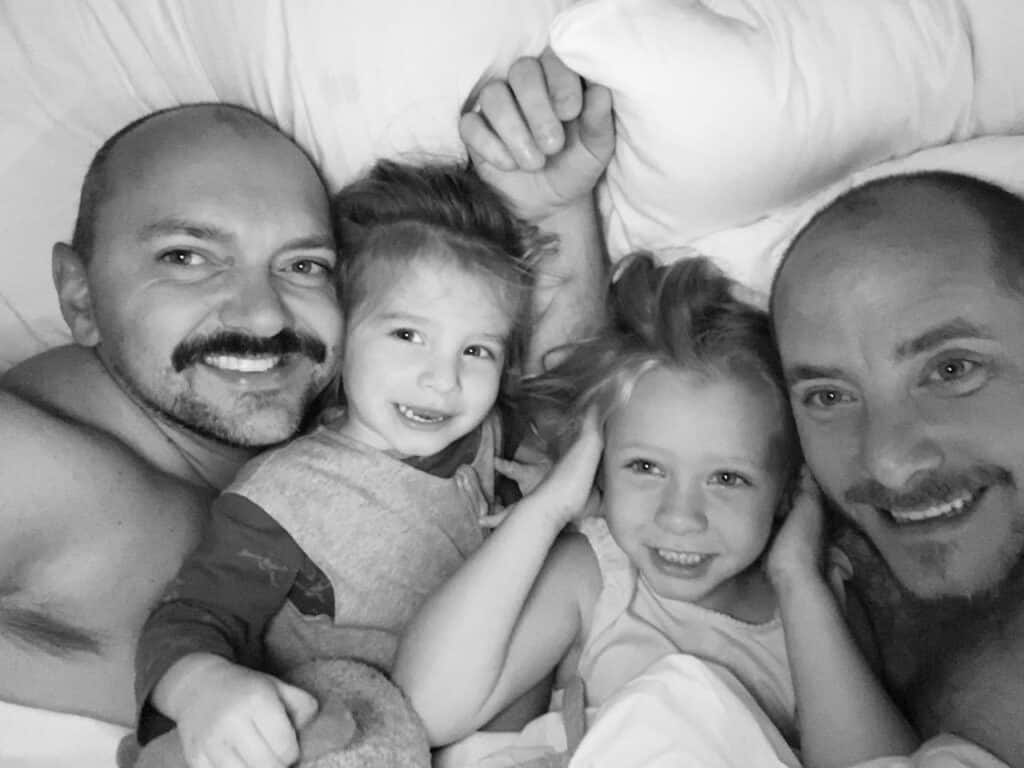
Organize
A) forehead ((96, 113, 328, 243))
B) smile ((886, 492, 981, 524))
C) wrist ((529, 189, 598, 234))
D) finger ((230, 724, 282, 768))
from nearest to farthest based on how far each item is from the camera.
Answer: finger ((230, 724, 282, 768)) < smile ((886, 492, 981, 524)) < forehead ((96, 113, 328, 243)) < wrist ((529, 189, 598, 234))

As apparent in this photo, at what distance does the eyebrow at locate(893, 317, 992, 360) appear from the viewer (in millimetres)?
1016

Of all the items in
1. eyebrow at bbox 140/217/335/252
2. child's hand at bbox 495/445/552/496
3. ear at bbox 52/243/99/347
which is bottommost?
child's hand at bbox 495/445/552/496

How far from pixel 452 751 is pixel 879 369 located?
0.59 metres

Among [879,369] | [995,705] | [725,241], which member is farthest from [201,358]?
[995,705]

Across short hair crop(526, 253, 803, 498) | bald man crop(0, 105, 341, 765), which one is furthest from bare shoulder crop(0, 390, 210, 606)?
short hair crop(526, 253, 803, 498)

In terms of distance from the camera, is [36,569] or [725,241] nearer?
[36,569]

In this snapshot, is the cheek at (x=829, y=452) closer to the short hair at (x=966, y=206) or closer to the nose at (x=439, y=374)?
the short hair at (x=966, y=206)

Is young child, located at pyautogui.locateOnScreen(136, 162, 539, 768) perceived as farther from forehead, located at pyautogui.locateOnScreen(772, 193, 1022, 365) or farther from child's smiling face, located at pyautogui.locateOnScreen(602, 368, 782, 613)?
forehead, located at pyautogui.locateOnScreen(772, 193, 1022, 365)

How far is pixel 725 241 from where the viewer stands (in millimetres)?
1272

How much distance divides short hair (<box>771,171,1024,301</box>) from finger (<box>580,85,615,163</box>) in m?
0.24

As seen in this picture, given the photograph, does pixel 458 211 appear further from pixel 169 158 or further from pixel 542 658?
pixel 542 658

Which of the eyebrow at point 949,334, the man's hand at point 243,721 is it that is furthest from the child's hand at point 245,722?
the eyebrow at point 949,334

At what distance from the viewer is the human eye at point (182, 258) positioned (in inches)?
48.2

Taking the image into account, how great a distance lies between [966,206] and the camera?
1085mm
